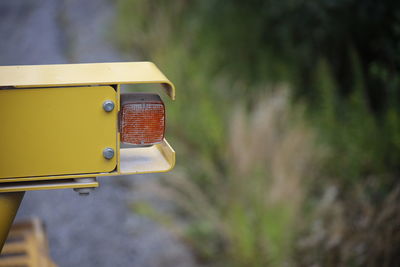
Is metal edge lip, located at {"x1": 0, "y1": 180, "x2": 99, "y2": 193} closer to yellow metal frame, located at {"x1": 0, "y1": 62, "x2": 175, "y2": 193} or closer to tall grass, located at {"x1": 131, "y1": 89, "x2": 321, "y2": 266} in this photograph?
yellow metal frame, located at {"x1": 0, "y1": 62, "x2": 175, "y2": 193}

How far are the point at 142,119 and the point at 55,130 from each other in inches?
9.9

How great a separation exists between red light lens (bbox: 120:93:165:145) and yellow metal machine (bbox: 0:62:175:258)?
0.16 ft

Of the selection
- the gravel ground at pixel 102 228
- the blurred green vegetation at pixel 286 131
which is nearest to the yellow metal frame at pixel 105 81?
the blurred green vegetation at pixel 286 131

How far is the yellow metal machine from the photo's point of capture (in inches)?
57.6

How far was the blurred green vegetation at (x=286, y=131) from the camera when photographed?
371 centimetres

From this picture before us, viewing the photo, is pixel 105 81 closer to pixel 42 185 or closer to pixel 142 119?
pixel 142 119

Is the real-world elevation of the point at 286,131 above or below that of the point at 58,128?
below

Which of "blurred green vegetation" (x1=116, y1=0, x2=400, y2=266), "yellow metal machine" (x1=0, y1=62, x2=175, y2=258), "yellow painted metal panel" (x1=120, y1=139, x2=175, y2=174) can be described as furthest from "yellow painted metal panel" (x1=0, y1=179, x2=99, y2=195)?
"blurred green vegetation" (x1=116, y1=0, x2=400, y2=266)

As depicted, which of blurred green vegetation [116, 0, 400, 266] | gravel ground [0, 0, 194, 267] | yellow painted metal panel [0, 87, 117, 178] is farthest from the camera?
gravel ground [0, 0, 194, 267]

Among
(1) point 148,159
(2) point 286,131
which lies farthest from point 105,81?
(2) point 286,131

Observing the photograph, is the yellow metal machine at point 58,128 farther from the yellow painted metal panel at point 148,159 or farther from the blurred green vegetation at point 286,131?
the blurred green vegetation at point 286,131

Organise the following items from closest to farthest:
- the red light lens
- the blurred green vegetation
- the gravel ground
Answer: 1. the red light lens
2. the blurred green vegetation
3. the gravel ground

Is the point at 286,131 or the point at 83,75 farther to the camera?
the point at 286,131

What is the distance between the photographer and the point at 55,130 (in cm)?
149
